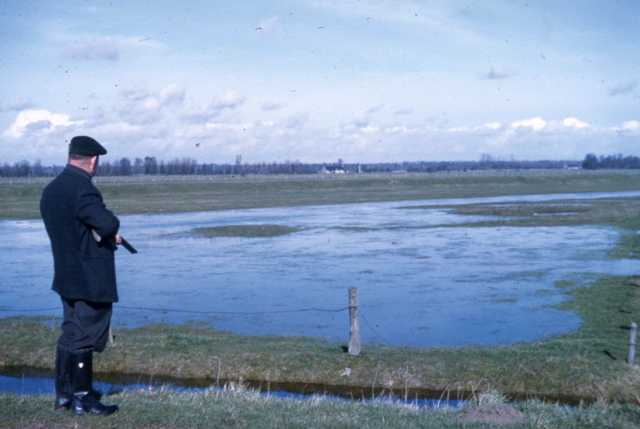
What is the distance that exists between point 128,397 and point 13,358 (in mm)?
9168

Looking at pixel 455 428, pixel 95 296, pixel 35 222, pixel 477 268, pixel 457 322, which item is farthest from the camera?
pixel 35 222

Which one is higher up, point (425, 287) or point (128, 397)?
point (128, 397)

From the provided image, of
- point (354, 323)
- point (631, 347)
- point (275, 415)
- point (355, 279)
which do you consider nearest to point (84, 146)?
point (275, 415)

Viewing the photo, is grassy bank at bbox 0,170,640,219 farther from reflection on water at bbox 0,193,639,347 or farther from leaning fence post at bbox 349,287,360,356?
leaning fence post at bbox 349,287,360,356

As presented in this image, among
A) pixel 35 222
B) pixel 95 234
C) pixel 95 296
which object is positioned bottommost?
pixel 35 222

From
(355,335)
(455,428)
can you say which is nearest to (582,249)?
(355,335)

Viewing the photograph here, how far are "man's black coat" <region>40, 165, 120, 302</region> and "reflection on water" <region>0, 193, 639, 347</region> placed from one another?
37.4ft

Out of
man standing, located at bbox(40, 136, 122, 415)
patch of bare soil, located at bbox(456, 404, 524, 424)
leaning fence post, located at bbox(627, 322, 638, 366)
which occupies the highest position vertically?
man standing, located at bbox(40, 136, 122, 415)

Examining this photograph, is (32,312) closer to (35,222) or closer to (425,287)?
(425,287)

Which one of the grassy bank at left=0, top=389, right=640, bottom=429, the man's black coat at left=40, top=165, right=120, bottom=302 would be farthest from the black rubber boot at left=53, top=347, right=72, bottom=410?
the man's black coat at left=40, top=165, right=120, bottom=302

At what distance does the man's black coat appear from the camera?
225 inches

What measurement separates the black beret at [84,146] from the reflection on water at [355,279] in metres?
11.6

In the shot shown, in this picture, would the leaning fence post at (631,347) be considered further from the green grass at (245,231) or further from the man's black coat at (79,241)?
the green grass at (245,231)

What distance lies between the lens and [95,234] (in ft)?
18.9
